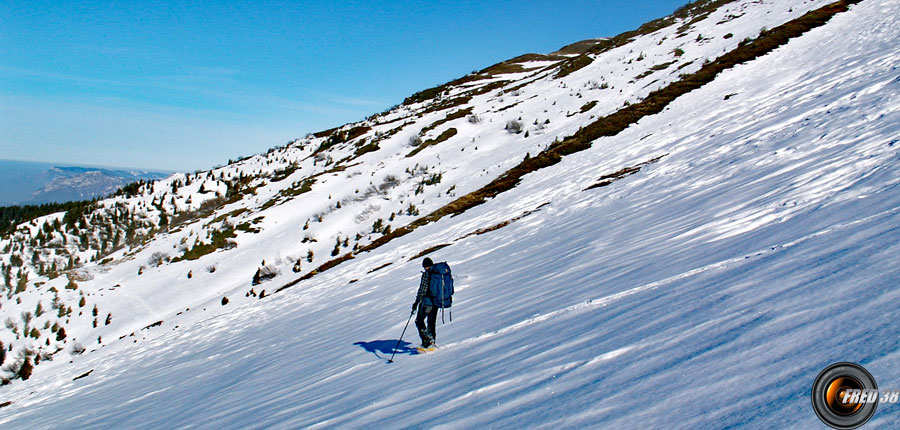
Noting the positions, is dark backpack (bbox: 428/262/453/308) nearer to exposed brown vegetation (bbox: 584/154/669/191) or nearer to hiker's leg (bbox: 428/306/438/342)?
hiker's leg (bbox: 428/306/438/342)

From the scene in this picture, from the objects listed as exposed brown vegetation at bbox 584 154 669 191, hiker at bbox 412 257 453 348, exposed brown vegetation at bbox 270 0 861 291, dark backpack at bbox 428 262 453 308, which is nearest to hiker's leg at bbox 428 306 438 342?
hiker at bbox 412 257 453 348

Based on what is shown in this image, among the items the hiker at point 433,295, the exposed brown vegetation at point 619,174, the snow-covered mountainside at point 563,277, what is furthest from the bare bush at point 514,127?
the hiker at point 433,295

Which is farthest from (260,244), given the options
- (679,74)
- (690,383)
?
(679,74)

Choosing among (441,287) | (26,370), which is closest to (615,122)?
(441,287)

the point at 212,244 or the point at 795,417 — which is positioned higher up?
the point at 212,244

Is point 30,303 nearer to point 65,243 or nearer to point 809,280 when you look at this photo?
point 65,243

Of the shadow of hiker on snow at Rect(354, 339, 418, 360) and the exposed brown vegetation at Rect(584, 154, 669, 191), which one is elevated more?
the exposed brown vegetation at Rect(584, 154, 669, 191)

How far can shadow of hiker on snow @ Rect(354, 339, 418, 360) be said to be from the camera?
6527mm

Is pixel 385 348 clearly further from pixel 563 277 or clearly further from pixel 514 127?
pixel 514 127

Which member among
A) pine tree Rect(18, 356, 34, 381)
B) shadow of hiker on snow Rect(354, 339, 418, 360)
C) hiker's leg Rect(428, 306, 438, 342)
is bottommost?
pine tree Rect(18, 356, 34, 381)

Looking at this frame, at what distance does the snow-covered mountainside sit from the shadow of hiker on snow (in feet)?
0.23

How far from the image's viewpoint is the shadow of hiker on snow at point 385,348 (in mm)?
6527

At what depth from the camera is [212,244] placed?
24.5 m

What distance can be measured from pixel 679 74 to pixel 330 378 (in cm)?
2585
